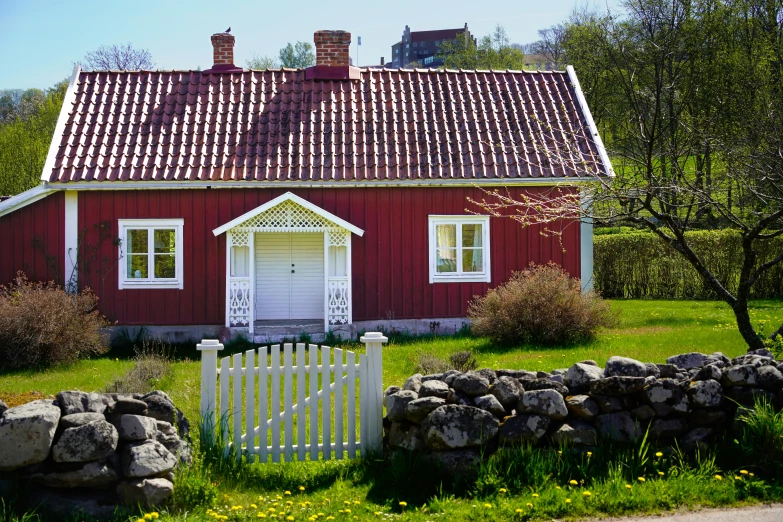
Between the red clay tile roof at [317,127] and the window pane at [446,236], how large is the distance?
3.68 feet

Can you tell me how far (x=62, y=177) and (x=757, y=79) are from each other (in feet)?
71.9

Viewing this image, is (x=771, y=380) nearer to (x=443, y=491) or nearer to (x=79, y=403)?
(x=443, y=491)

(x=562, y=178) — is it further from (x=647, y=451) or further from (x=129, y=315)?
(x=647, y=451)

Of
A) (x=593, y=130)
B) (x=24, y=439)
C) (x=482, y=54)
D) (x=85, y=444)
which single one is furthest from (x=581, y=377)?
(x=482, y=54)

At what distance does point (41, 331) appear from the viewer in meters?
13.4

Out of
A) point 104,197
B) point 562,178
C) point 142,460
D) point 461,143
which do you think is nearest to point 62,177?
point 104,197

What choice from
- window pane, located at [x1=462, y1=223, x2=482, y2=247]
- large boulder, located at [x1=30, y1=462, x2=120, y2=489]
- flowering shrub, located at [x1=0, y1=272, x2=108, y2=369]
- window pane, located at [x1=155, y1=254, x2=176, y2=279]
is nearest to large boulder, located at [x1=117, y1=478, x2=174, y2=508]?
large boulder, located at [x1=30, y1=462, x2=120, y2=489]

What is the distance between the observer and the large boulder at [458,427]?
6668 mm

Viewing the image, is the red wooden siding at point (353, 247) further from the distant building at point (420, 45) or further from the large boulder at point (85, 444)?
the distant building at point (420, 45)

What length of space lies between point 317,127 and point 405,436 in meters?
12.1

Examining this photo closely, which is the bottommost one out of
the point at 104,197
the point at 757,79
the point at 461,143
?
the point at 104,197

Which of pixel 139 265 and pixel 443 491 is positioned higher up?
pixel 139 265

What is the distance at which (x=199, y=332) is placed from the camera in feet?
55.2

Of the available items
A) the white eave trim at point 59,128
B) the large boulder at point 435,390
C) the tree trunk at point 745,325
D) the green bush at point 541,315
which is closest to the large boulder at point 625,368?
the large boulder at point 435,390
